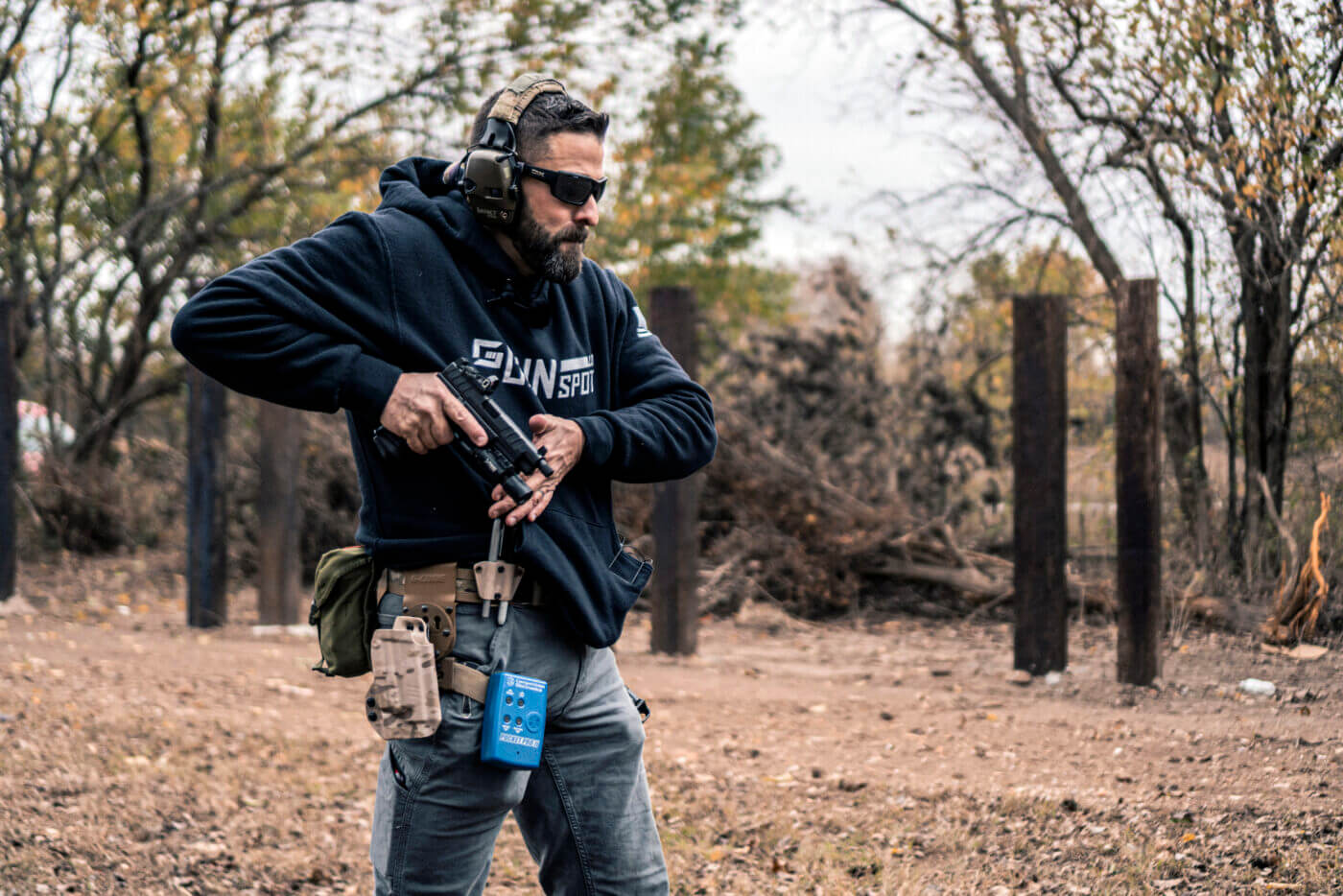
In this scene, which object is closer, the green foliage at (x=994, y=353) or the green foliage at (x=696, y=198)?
the green foliage at (x=994, y=353)

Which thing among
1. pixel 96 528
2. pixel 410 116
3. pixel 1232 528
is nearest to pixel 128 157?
pixel 410 116

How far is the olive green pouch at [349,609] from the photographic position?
2465 millimetres

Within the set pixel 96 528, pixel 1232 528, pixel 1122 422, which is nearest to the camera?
pixel 1122 422

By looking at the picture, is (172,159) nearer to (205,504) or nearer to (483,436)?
(205,504)

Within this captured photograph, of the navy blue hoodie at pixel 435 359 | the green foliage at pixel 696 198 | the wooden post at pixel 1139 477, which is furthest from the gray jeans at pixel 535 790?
the green foliage at pixel 696 198

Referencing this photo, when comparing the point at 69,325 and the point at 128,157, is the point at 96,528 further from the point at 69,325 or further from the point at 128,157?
the point at 128,157

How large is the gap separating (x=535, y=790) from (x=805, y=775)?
9.80 feet

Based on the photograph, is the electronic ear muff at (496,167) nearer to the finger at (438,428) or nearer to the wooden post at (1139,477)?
the finger at (438,428)

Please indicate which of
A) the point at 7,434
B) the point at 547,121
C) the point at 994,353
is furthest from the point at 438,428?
the point at 994,353

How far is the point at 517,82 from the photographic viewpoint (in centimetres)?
254

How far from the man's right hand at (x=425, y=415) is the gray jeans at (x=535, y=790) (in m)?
0.34

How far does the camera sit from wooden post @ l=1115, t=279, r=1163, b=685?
6.16 metres

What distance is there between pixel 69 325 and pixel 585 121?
1141 cm

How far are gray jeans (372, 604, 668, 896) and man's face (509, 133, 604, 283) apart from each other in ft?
2.21
